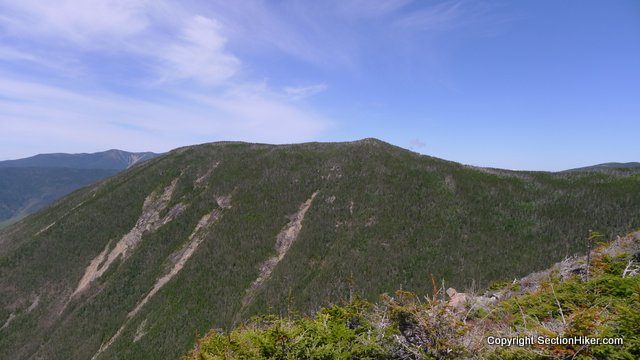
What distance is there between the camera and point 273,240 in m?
58.1

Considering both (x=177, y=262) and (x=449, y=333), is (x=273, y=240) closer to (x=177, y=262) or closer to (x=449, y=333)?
(x=177, y=262)

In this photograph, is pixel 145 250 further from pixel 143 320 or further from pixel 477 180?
pixel 477 180

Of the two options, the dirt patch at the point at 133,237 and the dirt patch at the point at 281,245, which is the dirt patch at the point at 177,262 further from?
the dirt patch at the point at 281,245

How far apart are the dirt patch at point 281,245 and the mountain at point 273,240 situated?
20cm

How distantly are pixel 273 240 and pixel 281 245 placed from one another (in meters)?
1.65

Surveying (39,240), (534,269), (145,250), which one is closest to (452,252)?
(534,269)

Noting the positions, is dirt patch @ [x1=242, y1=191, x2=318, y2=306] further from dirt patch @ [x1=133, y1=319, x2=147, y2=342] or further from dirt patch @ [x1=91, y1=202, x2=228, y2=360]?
dirt patch @ [x1=91, y1=202, x2=228, y2=360]

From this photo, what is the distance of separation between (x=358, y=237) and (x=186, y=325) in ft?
83.3

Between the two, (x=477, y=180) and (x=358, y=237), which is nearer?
(x=358, y=237)

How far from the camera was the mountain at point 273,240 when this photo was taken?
44406mm

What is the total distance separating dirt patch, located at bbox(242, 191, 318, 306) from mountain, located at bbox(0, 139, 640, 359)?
20 cm

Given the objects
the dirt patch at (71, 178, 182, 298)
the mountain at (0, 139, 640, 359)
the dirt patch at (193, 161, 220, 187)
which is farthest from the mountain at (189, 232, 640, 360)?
the dirt patch at (193, 161, 220, 187)

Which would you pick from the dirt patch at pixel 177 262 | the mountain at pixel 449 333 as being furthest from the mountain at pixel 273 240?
the mountain at pixel 449 333

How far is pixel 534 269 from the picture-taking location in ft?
126
